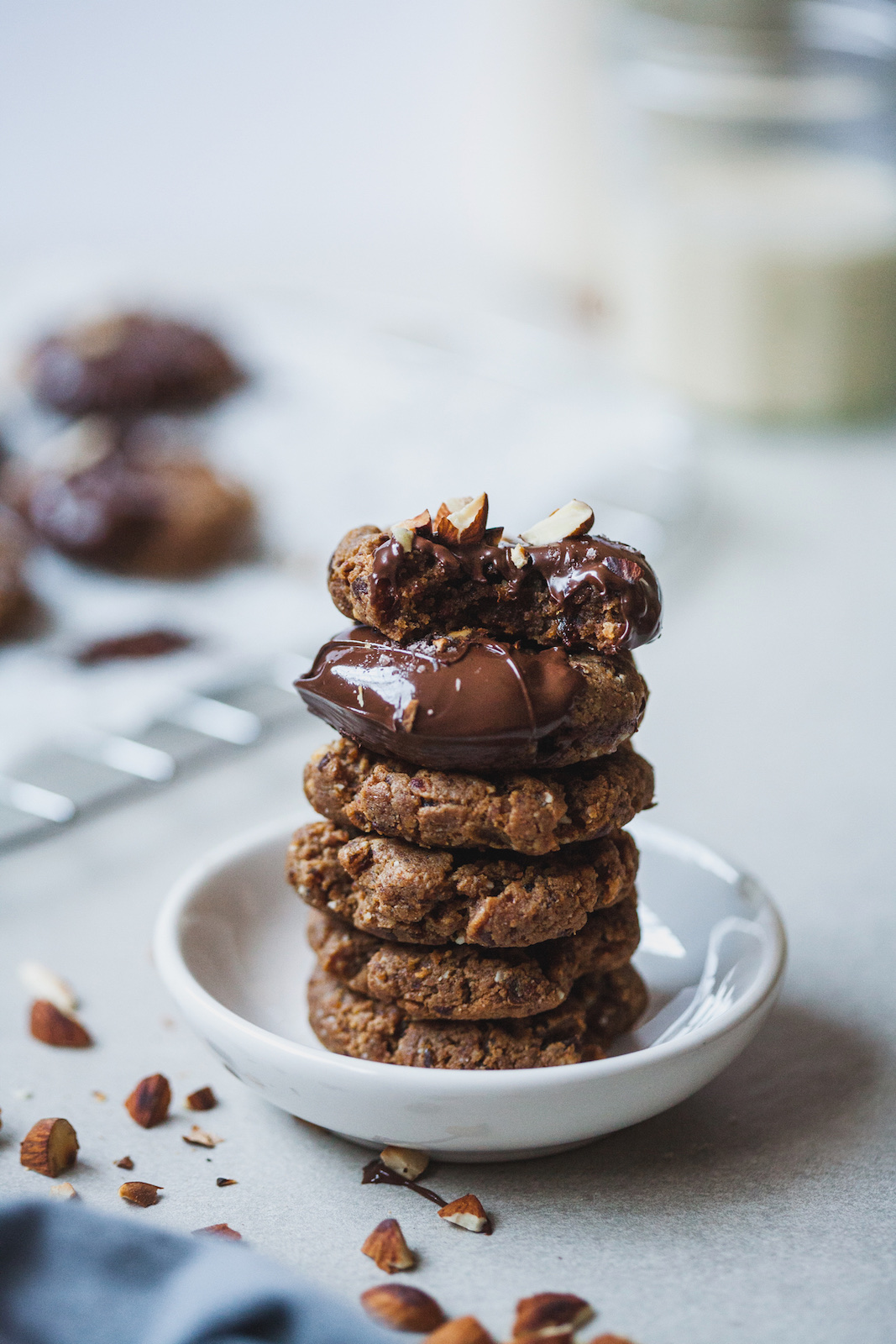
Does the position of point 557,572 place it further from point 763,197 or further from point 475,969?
point 763,197

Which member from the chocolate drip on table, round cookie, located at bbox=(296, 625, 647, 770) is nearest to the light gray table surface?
the chocolate drip on table

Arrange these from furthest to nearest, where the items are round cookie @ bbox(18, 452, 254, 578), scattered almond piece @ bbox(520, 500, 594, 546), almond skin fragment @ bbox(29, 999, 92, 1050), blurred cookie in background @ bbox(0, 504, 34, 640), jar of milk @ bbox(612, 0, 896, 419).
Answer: jar of milk @ bbox(612, 0, 896, 419), round cookie @ bbox(18, 452, 254, 578), blurred cookie in background @ bbox(0, 504, 34, 640), almond skin fragment @ bbox(29, 999, 92, 1050), scattered almond piece @ bbox(520, 500, 594, 546)

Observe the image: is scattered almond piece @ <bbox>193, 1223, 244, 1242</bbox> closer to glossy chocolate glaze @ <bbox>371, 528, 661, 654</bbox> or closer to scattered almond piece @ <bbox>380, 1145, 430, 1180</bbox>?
scattered almond piece @ <bbox>380, 1145, 430, 1180</bbox>

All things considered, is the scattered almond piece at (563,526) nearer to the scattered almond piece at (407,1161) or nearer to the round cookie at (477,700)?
the round cookie at (477,700)

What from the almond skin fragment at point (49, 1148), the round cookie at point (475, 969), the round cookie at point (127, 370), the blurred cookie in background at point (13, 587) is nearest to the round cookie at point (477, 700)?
the round cookie at point (475, 969)

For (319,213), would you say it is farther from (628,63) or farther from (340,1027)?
(340,1027)
